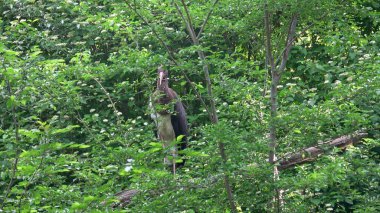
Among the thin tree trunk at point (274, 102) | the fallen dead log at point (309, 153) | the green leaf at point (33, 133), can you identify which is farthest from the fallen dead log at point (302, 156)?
the green leaf at point (33, 133)

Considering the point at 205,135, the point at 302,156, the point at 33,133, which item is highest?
the point at 33,133

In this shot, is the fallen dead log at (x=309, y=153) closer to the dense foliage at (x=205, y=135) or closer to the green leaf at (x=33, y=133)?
the dense foliage at (x=205, y=135)

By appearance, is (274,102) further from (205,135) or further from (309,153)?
(205,135)

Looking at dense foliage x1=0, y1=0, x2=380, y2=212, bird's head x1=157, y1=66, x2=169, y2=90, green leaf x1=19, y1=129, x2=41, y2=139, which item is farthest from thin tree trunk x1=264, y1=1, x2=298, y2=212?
green leaf x1=19, y1=129, x2=41, y2=139

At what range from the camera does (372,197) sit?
592 cm

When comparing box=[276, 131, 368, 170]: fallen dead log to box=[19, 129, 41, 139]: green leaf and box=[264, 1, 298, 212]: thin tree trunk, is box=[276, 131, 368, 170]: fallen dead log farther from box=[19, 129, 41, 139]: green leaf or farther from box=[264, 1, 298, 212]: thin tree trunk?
box=[19, 129, 41, 139]: green leaf

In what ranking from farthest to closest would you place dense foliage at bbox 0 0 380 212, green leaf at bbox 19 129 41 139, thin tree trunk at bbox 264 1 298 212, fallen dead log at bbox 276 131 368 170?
fallen dead log at bbox 276 131 368 170 < thin tree trunk at bbox 264 1 298 212 < dense foliage at bbox 0 0 380 212 < green leaf at bbox 19 129 41 139

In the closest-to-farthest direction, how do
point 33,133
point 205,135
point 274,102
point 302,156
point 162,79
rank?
point 33,133 < point 205,135 < point 274,102 < point 302,156 < point 162,79

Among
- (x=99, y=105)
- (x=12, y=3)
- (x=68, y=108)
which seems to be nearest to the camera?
(x=68, y=108)

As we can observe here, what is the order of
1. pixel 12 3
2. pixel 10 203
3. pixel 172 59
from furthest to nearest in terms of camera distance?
pixel 12 3 < pixel 172 59 < pixel 10 203

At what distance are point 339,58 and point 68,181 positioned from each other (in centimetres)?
311

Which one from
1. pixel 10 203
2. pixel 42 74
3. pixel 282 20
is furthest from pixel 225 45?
pixel 10 203

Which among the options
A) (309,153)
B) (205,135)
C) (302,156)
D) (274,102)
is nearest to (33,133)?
(205,135)

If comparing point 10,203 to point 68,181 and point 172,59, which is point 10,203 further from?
point 68,181
